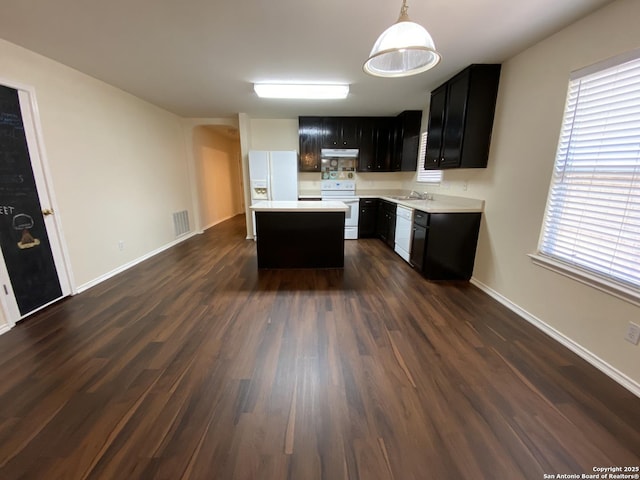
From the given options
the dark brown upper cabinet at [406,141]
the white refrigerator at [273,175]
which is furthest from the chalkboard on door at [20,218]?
the dark brown upper cabinet at [406,141]

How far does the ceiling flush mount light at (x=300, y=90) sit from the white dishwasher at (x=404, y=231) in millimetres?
1940

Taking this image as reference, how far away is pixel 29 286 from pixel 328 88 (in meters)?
3.99

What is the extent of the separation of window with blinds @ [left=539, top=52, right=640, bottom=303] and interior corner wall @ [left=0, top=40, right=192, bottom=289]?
486 cm

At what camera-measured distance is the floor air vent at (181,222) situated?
507 cm

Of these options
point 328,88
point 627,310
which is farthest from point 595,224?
point 328,88

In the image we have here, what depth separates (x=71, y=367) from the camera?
5.96ft

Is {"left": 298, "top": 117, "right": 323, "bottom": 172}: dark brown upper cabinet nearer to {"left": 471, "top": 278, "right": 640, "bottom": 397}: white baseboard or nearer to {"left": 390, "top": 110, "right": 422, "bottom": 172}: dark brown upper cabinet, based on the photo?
{"left": 390, "top": 110, "right": 422, "bottom": 172}: dark brown upper cabinet

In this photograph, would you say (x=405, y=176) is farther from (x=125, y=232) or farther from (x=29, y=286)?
(x=29, y=286)

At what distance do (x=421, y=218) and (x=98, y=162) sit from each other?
4.25m

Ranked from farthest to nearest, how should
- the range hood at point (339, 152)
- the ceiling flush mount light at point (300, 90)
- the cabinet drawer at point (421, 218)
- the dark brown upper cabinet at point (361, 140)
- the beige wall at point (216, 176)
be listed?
1. the beige wall at point (216, 176)
2. the range hood at point (339, 152)
3. the dark brown upper cabinet at point (361, 140)
4. the ceiling flush mount light at point (300, 90)
5. the cabinet drawer at point (421, 218)

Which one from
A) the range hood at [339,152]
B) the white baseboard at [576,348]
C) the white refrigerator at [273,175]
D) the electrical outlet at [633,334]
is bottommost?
the white baseboard at [576,348]

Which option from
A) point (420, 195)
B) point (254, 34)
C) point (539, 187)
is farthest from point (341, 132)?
point (539, 187)

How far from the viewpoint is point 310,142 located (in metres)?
5.32

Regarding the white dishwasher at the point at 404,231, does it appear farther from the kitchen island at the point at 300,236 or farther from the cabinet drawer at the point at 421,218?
the kitchen island at the point at 300,236
